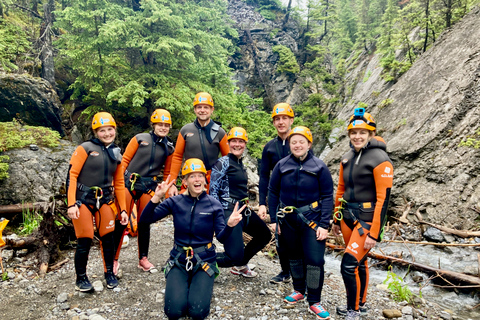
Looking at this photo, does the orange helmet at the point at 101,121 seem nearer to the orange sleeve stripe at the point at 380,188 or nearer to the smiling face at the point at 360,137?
the smiling face at the point at 360,137

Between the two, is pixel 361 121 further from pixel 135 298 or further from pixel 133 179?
pixel 135 298

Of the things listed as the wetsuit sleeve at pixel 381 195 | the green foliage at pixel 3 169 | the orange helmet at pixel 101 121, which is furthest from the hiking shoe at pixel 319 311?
the green foliage at pixel 3 169

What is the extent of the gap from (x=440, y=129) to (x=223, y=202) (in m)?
10.1

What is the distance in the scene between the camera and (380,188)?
454cm

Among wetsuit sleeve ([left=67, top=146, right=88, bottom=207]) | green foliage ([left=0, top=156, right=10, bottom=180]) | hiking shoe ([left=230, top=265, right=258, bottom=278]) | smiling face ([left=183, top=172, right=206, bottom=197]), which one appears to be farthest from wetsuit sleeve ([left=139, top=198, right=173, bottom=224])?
green foliage ([left=0, top=156, right=10, bottom=180])

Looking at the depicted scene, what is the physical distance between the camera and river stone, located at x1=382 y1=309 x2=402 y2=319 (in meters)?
Result: 5.23

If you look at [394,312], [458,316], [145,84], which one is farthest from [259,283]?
[145,84]

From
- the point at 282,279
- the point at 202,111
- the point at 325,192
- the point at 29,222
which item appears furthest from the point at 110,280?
the point at 29,222

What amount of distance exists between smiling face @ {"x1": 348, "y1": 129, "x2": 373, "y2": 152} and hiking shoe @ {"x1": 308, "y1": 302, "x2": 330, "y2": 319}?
2673 millimetres

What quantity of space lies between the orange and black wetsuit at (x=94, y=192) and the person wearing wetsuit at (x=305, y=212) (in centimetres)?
305

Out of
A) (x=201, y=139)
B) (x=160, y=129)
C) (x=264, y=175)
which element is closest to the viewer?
(x=264, y=175)

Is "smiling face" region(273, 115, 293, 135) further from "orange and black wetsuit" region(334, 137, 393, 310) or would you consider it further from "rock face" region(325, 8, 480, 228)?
"rock face" region(325, 8, 480, 228)

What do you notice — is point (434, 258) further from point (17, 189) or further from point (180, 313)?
point (17, 189)

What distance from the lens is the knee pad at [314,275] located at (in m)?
4.71
